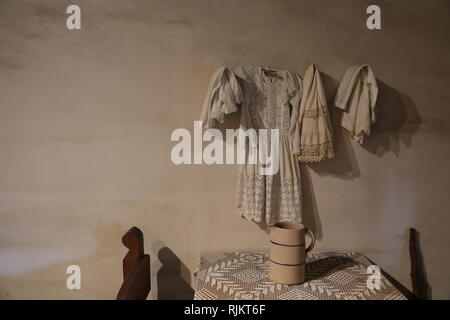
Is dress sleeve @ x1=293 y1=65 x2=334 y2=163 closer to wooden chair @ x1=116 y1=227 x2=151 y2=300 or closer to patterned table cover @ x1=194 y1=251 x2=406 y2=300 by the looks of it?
patterned table cover @ x1=194 y1=251 x2=406 y2=300

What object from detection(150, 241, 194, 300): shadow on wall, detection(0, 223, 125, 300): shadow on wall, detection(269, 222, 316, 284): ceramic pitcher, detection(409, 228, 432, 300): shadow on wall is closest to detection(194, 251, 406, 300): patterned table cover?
detection(269, 222, 316, 284): ceramic pitcher

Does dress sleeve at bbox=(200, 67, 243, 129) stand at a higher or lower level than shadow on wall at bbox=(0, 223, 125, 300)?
higher

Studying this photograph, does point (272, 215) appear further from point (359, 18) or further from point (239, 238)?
point (359, 18)

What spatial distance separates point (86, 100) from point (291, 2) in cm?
113

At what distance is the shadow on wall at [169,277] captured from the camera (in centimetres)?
160

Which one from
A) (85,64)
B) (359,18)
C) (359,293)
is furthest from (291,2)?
(359,293)

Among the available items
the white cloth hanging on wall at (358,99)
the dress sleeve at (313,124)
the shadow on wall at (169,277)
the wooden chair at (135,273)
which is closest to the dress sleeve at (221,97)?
the dress sleeve at (313,124)

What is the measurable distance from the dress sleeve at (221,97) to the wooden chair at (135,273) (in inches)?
24.0

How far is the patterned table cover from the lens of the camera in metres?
1.16

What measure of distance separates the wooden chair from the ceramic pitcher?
1.64 feet
